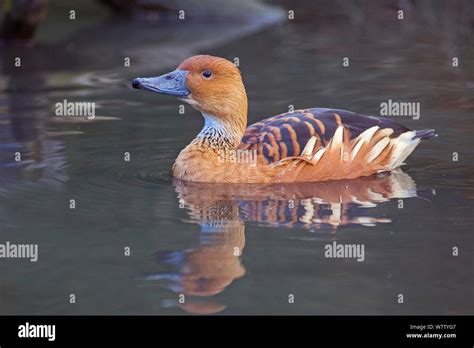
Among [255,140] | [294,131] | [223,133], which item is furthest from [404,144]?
[223,133]

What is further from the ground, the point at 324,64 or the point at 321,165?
the point at 324,64

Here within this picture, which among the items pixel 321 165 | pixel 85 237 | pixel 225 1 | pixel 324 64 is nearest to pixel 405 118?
pixel 321 165

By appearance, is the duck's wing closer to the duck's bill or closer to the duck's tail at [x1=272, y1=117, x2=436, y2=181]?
A: the duck's tail at [x1=272, y1=117, x2=436, y2=181]

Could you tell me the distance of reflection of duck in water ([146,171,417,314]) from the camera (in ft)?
24.2

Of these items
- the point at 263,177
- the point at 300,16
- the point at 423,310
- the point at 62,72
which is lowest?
the point at 423,310

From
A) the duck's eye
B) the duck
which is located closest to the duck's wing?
the duck

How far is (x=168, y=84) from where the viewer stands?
999 cm

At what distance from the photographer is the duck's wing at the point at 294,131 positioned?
32.1 feet

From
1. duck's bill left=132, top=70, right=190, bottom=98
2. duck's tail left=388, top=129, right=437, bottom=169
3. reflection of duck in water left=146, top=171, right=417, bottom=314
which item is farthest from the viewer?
duck's tail left=388, top=129, right=437, bottom=169

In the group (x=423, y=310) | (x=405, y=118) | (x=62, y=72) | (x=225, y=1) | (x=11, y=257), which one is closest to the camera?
(x=423, y=310)

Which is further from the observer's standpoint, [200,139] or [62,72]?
[62,72]

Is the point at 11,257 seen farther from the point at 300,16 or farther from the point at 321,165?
the point at 300,16

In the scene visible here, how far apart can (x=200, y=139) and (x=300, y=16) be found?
41.0ft

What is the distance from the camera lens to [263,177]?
9766mm
